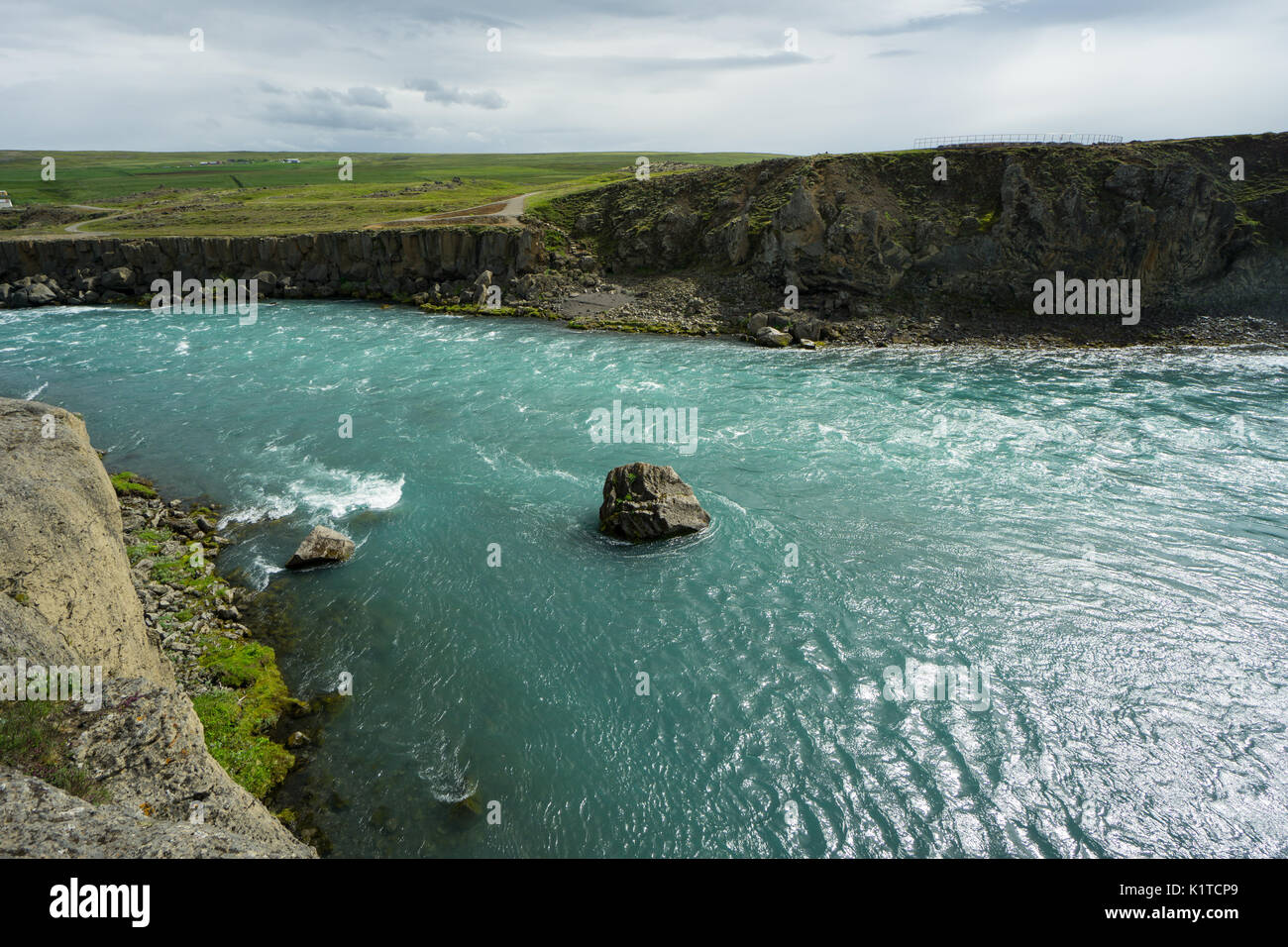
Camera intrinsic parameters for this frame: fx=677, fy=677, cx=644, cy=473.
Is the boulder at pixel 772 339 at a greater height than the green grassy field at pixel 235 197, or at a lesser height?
lesser

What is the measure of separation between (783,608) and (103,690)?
15.9 meters

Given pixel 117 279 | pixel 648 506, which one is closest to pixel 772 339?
pixel 648 506

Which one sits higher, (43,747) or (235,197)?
(235,197)

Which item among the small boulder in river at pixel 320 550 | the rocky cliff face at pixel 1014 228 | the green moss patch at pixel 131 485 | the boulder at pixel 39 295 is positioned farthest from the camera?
the boulder at pixel 39 295

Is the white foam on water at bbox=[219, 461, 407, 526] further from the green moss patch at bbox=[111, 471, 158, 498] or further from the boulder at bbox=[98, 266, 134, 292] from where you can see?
the boulder at bbox=[98, 266, 134, 292]

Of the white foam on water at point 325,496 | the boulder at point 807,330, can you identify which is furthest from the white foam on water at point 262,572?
the boulder at point 807,330

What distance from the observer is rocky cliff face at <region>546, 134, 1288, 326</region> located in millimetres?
52625

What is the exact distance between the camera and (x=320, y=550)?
2250 centimetres

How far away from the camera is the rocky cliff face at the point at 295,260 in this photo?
66.3 metres

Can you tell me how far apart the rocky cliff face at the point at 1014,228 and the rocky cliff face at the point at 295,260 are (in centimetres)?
1879

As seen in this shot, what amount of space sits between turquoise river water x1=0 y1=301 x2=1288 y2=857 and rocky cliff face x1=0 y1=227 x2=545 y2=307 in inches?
1146

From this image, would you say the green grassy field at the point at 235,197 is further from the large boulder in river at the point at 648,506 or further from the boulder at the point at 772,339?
the large boulder in river at the point at 648,506

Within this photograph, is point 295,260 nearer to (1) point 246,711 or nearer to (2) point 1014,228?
(1) point 246,711
